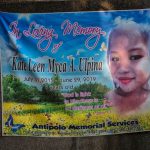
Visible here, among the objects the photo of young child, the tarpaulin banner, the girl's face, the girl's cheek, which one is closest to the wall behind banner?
the tarpaulin banner

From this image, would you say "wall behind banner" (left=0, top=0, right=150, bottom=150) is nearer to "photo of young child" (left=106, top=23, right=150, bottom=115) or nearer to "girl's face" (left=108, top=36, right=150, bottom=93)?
"photo of young child" (left=106, top=23, right=150, bottom=115)

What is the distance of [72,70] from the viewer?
Answer: 597 cm

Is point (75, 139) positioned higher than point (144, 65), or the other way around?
point (144, 65)

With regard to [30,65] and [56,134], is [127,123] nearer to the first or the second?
[56,134]

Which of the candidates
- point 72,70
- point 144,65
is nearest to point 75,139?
point 72,70

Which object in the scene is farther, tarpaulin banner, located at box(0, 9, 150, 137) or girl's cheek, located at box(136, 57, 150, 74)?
girl's cheek, located at box(136, 57, 150, 74)

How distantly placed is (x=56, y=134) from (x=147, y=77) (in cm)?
165

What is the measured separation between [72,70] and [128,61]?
34.0 inches

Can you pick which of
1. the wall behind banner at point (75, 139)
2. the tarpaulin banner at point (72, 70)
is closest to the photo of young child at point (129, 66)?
the tarpaulin banner at point (72, 70)

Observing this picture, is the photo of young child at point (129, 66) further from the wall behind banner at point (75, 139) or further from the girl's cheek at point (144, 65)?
the wall behind banner at point (75, 139)

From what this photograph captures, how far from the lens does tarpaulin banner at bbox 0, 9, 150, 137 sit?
5.93 m

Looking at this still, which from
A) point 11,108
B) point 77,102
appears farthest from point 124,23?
point 11,108

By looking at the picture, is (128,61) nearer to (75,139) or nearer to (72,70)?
(72,70)

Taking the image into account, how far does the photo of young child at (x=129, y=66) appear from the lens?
19.7 feet
